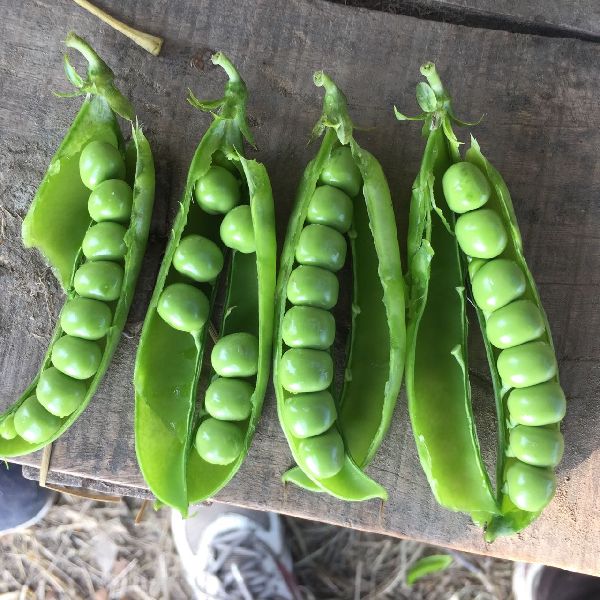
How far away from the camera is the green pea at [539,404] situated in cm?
199

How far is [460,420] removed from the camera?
7.00 feet

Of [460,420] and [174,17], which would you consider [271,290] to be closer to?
[460,420]

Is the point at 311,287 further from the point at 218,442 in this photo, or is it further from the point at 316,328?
the point at 218,442

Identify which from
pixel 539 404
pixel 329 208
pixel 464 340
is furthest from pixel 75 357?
pixel 539 404

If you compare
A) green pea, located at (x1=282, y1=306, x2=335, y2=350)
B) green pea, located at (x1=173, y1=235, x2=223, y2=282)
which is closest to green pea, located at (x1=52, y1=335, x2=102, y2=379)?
green pea, located at (x1=173, y1=235, x2=223, y2=282)

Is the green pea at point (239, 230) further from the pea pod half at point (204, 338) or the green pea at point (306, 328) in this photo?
the green pea at point (306, 328)

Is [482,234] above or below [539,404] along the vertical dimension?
above

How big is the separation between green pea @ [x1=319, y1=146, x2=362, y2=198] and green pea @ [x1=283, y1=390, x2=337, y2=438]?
74cm

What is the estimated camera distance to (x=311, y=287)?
6.72 feet

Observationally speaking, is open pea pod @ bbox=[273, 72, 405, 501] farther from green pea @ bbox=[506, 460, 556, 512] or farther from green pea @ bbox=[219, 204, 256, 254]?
green pea @ bbox=[506, 460, 556, 512]

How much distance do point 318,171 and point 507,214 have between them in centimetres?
68

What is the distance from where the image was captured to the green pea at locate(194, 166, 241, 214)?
7.08ft

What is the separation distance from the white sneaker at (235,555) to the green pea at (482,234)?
1.68 meters

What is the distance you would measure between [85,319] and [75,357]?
0.44 ft
